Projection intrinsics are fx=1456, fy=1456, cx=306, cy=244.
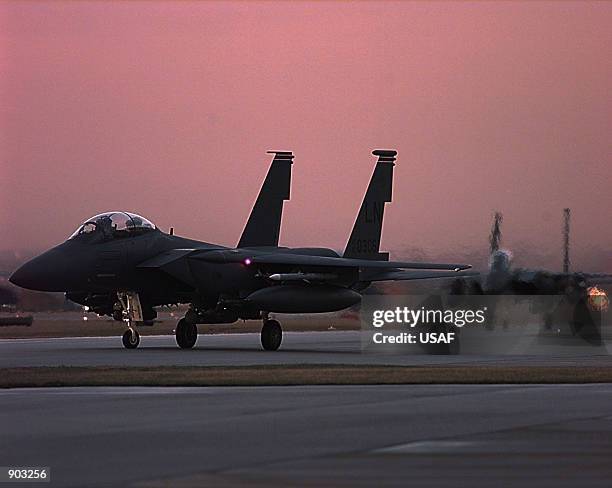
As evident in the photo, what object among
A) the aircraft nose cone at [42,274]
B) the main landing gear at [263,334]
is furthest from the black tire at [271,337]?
the aircraft nose cone at [42,274]

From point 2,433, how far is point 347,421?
4.14m

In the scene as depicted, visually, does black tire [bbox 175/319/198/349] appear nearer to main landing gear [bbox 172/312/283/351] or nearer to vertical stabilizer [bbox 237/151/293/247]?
main landing gear [bbox 172/312/283/351]

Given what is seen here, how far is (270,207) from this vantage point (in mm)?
51188

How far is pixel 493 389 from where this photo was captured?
2380 centimetres

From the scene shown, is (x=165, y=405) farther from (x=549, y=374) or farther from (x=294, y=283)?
(x=294, y=283)

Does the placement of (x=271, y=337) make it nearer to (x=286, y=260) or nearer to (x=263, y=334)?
(x=263, y=334)

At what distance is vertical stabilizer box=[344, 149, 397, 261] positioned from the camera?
4916cm

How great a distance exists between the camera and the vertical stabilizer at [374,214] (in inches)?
1935

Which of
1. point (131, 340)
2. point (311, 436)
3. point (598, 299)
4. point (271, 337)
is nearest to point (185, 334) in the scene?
point (131, 340)

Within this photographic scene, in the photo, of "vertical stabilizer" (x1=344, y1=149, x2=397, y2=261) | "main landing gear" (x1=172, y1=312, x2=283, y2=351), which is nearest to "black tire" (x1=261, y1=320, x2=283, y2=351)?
"main landing gear" (x1=172, y1=312, x2=283, y2=351)

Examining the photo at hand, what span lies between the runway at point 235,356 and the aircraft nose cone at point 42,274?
1880mm

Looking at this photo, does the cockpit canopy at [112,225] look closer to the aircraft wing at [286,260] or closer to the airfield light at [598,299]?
the aircraft wing at [286,260]

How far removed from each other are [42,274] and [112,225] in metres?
2.40

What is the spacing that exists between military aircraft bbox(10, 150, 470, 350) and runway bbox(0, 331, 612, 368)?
1229 millimetres
